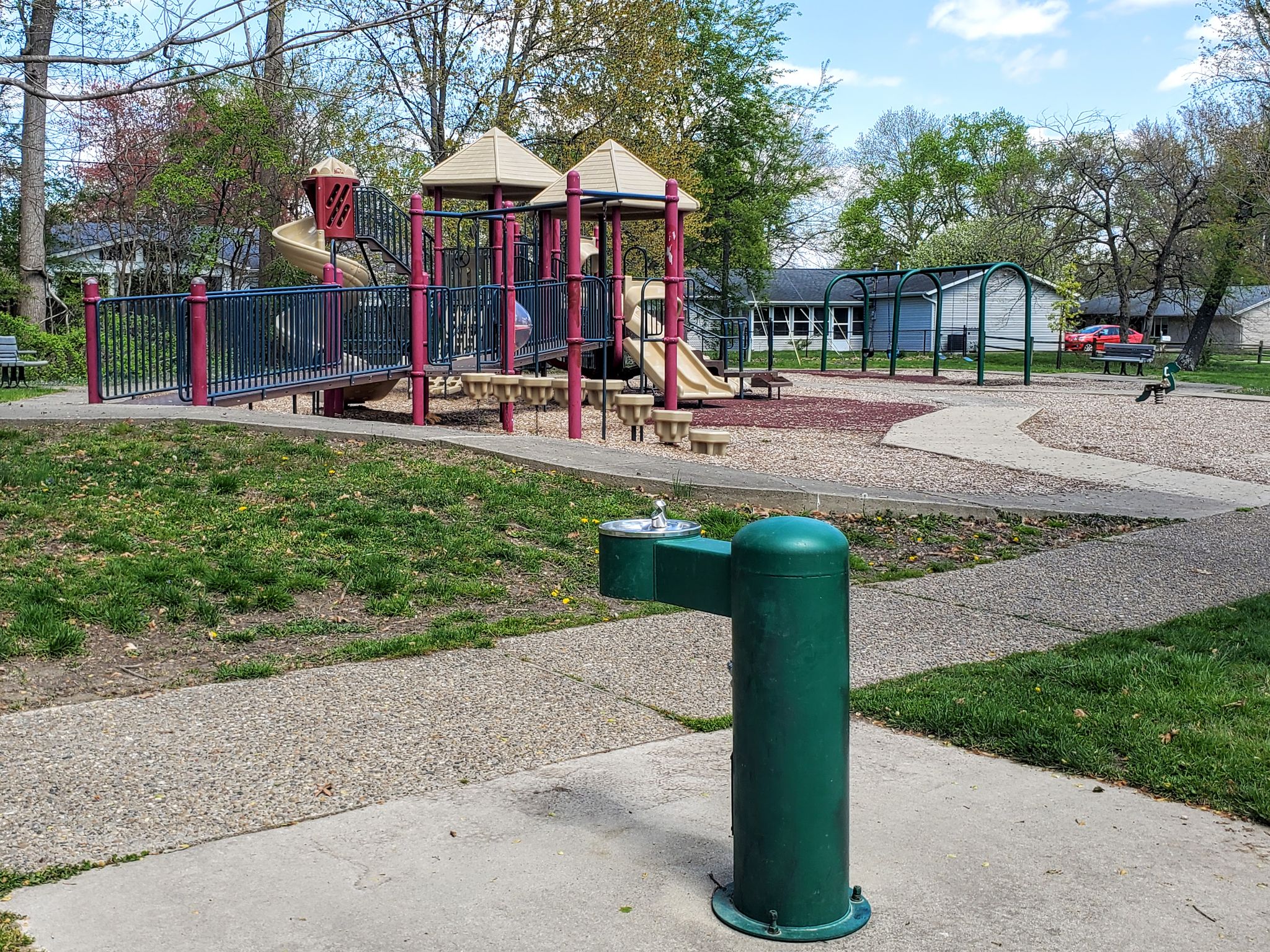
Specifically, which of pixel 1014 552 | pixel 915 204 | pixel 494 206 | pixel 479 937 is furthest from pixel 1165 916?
pixel 915 204

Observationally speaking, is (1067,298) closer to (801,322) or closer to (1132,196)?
(1132,196)

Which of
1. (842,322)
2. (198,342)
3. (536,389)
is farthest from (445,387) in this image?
(842,322)

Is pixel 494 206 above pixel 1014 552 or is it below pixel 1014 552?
above

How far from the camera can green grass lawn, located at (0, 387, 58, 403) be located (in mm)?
16172

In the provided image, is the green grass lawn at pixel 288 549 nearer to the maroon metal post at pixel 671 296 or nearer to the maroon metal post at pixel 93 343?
the maroon metal post at pixel 93 343

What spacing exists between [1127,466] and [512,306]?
24.4ft

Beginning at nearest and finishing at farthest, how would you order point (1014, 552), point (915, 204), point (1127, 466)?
point (1014, 552), point (1127, 466), point (915, 204)

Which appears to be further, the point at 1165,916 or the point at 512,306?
the point at 512,306

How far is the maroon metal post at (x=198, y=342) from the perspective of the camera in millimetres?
12609

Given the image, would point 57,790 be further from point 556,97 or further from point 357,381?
point 556,97

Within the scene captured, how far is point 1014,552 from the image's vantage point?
8.12 metres

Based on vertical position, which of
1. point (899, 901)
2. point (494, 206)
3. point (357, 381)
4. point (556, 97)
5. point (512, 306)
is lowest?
point (899, 901)

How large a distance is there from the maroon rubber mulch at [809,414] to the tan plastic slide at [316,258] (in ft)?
16.2

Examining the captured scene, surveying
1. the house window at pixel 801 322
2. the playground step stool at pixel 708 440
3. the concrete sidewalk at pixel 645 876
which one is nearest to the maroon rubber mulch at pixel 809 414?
the playground step stool at pixel 708 440
